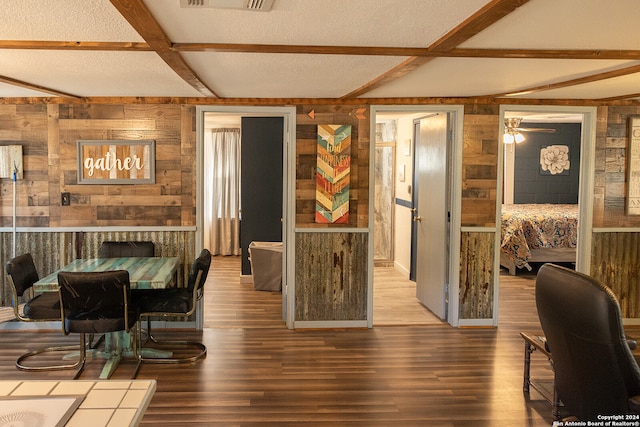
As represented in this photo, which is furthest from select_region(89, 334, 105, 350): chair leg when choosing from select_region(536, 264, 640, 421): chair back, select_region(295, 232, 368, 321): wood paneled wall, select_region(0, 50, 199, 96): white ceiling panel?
select_region(536, 264, 640, 421): chair back

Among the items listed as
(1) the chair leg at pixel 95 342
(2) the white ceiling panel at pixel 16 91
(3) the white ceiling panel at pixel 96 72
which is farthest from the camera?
(1) the chair leg at pixel 95 342

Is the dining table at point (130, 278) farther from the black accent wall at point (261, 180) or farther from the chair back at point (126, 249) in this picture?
the black accent wall at point (261, 180)

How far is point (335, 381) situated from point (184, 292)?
4.82 ft

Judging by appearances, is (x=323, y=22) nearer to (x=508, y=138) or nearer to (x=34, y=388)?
(x=34, y=388)

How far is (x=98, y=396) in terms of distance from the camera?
1696 millimetres

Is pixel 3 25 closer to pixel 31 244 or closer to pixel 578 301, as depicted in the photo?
pixel 578 301

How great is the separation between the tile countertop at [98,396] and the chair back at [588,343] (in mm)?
1701

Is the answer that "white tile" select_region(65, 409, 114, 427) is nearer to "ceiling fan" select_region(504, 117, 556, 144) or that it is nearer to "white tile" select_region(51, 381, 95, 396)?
"white tile" select_region(51, 381, 95, 396)

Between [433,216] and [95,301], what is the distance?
337 centimetres

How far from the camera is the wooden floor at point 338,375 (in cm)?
349

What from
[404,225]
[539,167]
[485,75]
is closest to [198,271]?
[485,75]

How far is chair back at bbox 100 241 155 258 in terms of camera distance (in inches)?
199

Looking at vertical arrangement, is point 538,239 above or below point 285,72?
below

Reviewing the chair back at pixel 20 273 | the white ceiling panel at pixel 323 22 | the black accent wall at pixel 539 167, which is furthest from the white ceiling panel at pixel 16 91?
the black accent wall at pixel 539 167
